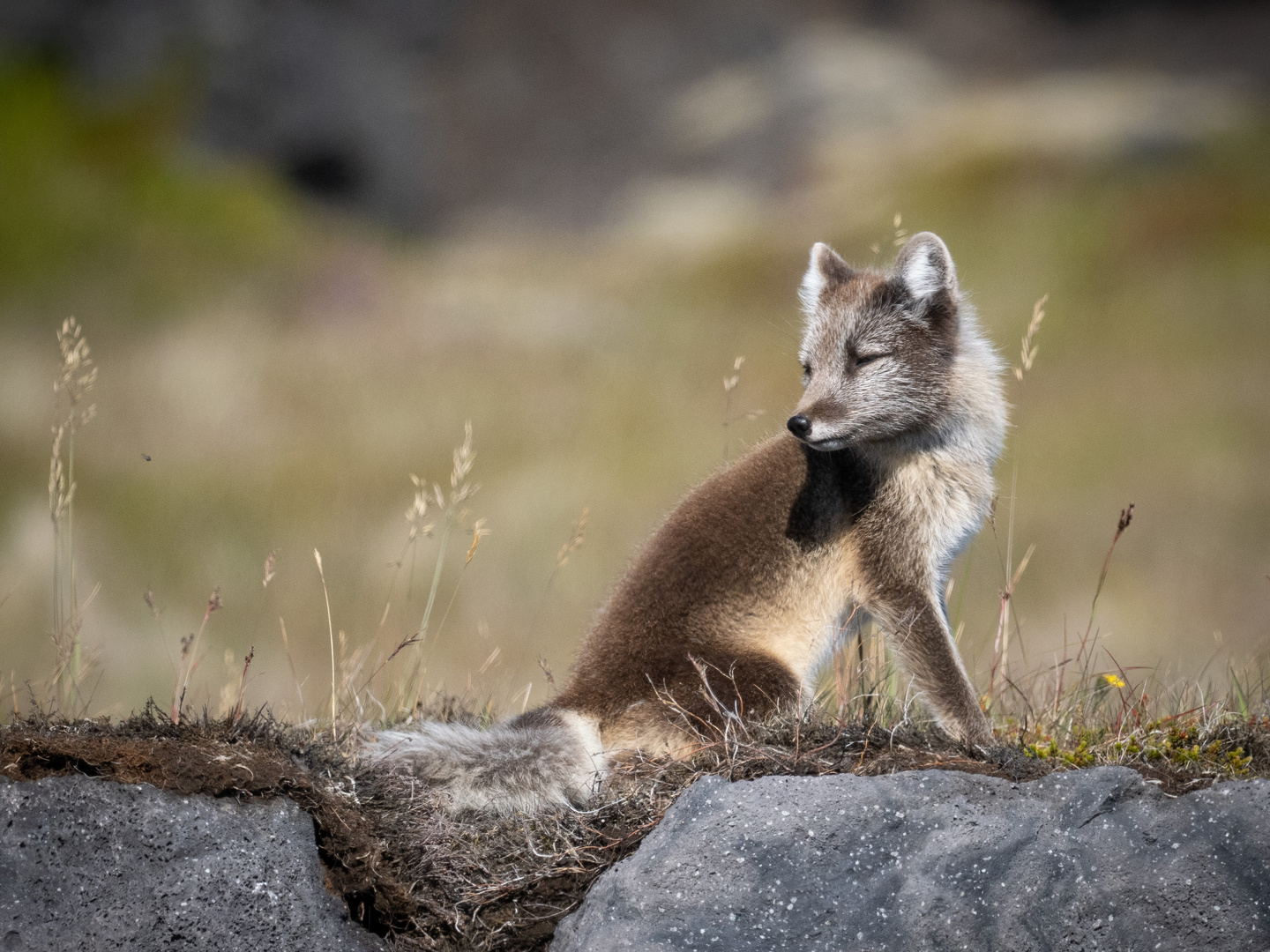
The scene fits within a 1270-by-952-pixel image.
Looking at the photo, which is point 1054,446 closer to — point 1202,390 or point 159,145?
point 1202,390

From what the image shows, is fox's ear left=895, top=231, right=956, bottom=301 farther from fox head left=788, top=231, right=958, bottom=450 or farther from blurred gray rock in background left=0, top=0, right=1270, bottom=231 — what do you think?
blurred gray rock in background left=0, top=0, right=1270, bottom=231

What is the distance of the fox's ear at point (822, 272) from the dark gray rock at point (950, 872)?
2.19 meters

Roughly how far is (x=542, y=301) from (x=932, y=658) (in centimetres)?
1516

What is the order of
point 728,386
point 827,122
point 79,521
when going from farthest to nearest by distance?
point 827,122 → point 79,521 → point 728,386

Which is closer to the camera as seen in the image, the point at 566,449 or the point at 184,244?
the point at 566,449

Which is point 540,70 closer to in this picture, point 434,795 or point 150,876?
point 434,795

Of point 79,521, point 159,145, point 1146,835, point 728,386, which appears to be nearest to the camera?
point 1146,835

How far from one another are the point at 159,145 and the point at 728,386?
18.1m

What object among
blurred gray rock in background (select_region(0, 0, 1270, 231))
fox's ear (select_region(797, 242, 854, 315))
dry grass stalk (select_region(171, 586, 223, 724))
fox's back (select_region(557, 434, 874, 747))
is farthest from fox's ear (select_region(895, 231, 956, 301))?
blurred gray rock in background (select_region(0, 0, 1270, 231))

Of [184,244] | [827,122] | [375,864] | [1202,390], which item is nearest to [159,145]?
[184,244]

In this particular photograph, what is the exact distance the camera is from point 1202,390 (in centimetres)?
1312

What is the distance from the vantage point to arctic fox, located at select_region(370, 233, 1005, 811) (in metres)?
3.57

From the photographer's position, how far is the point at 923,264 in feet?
12.8

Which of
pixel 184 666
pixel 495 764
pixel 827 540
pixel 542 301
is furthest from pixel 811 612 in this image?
pixel 542 301
